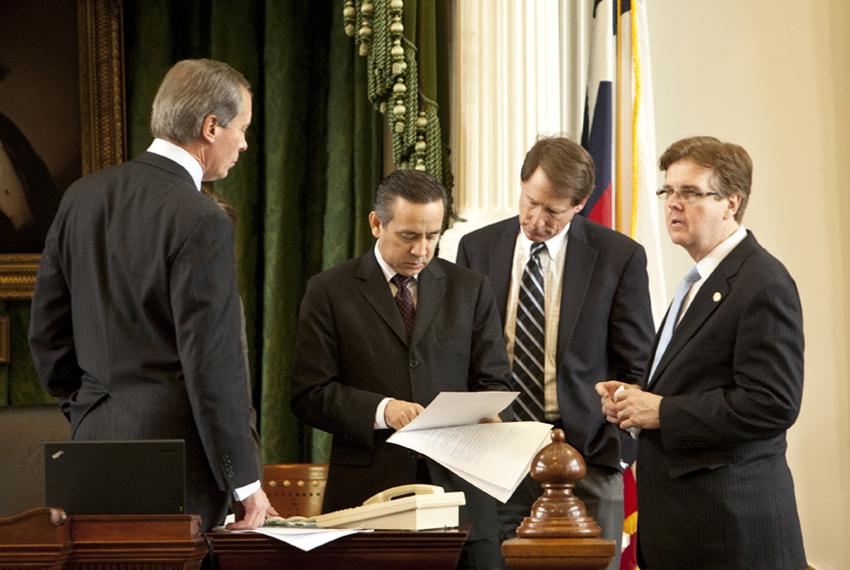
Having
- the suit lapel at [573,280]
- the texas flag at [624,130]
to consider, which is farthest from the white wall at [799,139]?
the suit lapel at [573,280]

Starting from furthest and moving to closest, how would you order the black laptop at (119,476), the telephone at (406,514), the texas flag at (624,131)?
the texas flag at (624,131), the telephone at (406,514), the black laptop at (119,476)

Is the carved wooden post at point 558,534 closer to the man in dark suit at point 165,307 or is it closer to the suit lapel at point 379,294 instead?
the man in dark suit at point 165,307

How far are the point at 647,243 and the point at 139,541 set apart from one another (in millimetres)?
3241

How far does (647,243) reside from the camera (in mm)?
5465

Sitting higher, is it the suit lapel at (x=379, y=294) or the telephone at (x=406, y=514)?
the suit lapel at (x=379, y=294)

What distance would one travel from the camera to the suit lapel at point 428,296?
391 cm

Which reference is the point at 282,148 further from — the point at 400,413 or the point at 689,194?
the point at 689,194

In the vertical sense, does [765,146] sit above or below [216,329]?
above

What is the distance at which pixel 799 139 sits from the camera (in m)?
6.08

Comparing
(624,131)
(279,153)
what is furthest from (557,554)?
(279,153)

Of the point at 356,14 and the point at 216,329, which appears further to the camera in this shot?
the point at 356,14

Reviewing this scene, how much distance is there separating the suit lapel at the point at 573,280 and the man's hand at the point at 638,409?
1.73 feet

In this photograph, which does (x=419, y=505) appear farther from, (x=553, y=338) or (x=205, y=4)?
(x=205, y=4)

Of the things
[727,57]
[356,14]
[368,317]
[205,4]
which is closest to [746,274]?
[368,317]
